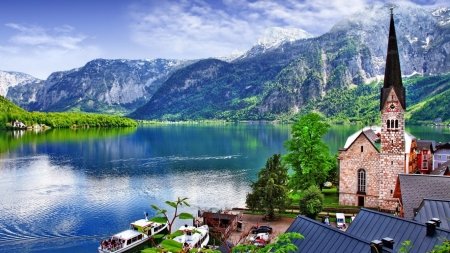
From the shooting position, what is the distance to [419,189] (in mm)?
29656

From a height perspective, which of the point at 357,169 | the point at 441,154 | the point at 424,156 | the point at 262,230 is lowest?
the point at 262,230

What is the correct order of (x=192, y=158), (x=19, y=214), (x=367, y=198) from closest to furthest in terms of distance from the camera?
1. (x=367, y=198)
2. (x=19, y=214)
3. (x=192, y=158)

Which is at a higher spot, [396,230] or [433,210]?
[396,230]

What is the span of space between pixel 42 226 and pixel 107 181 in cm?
2908

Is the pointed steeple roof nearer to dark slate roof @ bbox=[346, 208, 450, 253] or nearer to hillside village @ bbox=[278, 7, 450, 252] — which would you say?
hillside village @ bbox=[278, 7, 450, 252]

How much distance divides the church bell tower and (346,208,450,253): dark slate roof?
23.9 metres

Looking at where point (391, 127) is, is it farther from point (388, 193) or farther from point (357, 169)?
point (388, 193)

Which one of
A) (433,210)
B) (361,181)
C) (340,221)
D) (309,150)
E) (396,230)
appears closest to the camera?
(396,230)

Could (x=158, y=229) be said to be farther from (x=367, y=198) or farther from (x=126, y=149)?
(x=126, y=149)

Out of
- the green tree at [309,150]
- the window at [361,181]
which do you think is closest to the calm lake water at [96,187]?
the green tree at [309,150]

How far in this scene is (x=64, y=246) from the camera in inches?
1590

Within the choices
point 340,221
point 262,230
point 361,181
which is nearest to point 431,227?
point 262,230

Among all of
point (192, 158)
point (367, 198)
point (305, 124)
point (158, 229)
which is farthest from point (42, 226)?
point (192, 158)

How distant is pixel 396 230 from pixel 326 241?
13.2 feet
